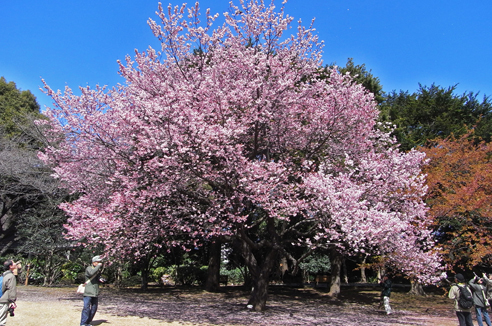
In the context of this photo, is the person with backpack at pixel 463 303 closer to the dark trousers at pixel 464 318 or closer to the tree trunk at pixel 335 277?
the dark trousers at pixel 464 318

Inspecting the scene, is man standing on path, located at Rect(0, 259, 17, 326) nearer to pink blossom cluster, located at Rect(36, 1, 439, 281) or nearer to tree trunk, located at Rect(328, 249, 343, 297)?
pink blossom cluster, located at Rect(36, 1, 439, 281)

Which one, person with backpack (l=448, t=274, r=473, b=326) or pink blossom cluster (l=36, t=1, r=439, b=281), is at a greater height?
Result: pink blossom cluster (l=36, t=1, r=439, b=281)

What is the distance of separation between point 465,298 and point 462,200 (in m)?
7.72

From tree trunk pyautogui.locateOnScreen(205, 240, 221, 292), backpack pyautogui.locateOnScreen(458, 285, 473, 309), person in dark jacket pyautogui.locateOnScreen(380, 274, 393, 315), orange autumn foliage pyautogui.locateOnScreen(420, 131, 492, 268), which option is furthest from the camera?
tree trunk pyautogui.locateOnScreen(205, 240, 221, 292)

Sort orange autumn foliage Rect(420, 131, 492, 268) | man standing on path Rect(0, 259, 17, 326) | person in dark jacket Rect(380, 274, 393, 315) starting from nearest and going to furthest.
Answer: man standing on path Rect(0, 259, 17, 326) → person in dark jacket Rect(380, 274, 393, 315) → orange autumn foliage Rect(420, 131, 492, 268)

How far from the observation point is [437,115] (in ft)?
83.3

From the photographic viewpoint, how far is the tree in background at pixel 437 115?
2298 cm

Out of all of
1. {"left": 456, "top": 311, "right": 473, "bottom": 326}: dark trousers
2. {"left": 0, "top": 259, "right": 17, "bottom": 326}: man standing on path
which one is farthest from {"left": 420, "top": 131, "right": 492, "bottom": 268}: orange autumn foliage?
{"left": 0, "top": 259, "right": 17, "bottom": 326}: man standing on path

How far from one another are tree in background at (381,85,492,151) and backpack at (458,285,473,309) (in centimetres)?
1532

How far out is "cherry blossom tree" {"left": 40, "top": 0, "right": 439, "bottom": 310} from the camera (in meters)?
8.84

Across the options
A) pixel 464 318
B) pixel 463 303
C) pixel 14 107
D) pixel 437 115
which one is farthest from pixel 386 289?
pixel 14 107

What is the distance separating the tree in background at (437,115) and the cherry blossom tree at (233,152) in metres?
12.3

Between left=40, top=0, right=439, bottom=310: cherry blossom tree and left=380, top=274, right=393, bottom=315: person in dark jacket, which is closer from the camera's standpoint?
left=40, top=0, right=439, bottom=310: cherry blossom tree

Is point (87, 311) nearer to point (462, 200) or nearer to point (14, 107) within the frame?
point (462, 200)
